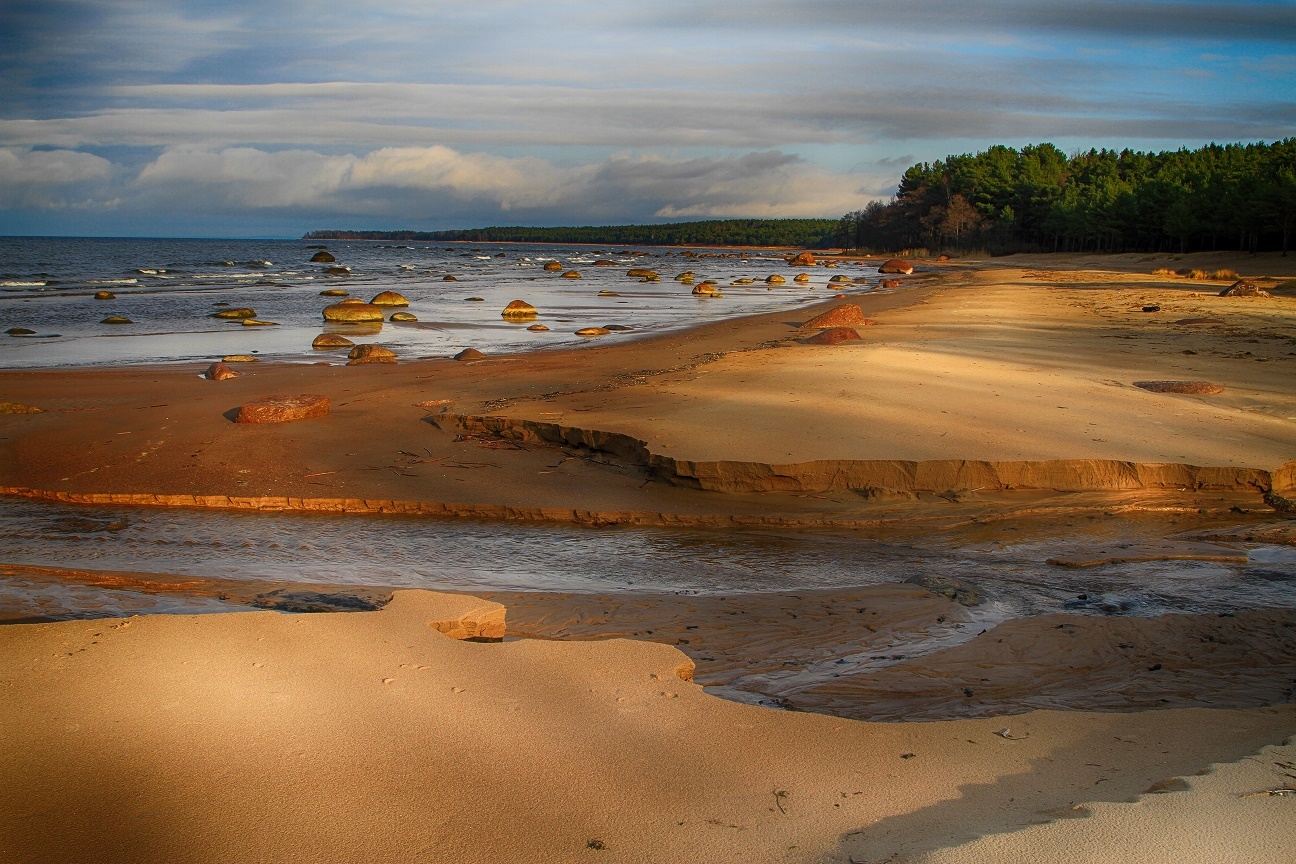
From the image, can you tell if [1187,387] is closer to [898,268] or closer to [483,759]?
[483,759]

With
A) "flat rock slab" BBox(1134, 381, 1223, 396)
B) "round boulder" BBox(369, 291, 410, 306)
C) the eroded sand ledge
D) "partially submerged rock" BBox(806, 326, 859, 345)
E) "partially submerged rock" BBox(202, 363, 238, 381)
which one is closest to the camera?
the eroded sand ledge

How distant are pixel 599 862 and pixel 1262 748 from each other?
229cm

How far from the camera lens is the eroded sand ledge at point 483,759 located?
2.45m

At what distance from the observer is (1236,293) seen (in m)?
23.1

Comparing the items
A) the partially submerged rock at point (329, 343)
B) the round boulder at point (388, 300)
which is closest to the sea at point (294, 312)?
the partially submerged rock at point (329, 343)

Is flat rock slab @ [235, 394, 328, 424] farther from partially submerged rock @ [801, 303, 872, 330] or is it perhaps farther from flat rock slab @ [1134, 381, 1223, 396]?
partially submerged rock @ [801, 303, 872, 330]

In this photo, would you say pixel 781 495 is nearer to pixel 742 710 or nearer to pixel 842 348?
pixel 742 710

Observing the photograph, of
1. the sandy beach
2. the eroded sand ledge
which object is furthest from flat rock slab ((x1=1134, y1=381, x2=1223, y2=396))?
the eroded sand ledge

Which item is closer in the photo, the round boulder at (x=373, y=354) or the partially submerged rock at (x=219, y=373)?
the partially submerged rock at (x=219, y=373)

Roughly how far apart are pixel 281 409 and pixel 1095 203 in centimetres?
6757

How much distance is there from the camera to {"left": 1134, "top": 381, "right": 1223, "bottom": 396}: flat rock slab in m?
9.45

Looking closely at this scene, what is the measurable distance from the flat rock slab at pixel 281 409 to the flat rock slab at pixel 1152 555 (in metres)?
7.33

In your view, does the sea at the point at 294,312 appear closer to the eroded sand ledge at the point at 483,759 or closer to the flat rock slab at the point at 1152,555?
the flat rock slab at the point at 1152,555

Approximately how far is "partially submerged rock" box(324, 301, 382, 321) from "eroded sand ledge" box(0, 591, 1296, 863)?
19.8 m
